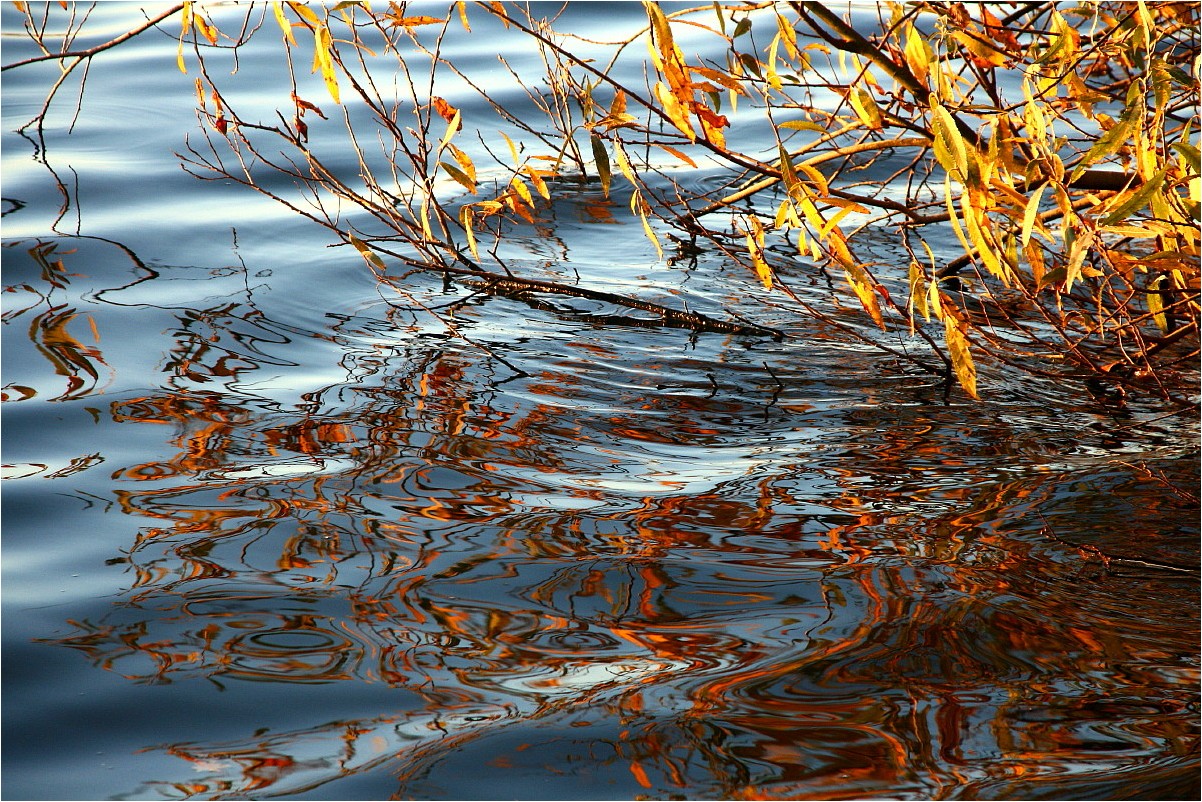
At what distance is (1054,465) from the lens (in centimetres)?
293

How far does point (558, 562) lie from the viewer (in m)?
2.55

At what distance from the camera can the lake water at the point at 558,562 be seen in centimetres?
196

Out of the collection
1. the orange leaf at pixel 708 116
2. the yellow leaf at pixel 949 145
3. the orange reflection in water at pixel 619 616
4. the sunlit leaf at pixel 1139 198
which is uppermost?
the orange leaf at pixel 708 116

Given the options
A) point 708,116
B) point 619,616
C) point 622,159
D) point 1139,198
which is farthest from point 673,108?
point 619,616

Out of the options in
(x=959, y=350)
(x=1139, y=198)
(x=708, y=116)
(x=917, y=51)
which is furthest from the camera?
(x=708, y=116)

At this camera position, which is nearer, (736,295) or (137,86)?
(736,295)

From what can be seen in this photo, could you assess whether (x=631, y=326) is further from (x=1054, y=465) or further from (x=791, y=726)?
(x=791, y=726)

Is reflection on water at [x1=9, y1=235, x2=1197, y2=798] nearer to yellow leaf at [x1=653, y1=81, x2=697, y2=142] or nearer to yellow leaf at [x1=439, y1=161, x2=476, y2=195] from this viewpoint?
yellow leaf at [x1=439, y1=161, x2=476, y2=195]

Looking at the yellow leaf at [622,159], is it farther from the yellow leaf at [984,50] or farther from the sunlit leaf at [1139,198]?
the sunlit leaf at [1139,198]

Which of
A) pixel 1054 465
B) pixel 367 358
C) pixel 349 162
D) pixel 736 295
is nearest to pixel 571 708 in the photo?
pixel 1054 465

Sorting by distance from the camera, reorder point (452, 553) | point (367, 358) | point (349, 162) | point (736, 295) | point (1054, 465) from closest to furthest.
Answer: point (452, 553)
point (1054, 465)
point (367, 358)
point (736, 295)
point (349, 162)

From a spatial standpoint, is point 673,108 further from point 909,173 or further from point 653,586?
point 909,173

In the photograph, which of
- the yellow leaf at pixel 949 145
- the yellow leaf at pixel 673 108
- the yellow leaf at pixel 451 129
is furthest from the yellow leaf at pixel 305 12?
the yellow leaf at pixel 949 145

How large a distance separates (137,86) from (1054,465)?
5.78 m
